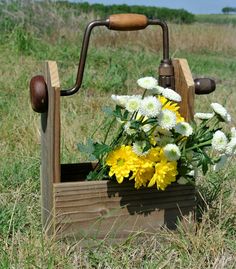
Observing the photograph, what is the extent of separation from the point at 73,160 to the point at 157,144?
997mm

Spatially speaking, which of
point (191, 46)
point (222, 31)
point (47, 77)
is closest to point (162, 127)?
point (47, 77)

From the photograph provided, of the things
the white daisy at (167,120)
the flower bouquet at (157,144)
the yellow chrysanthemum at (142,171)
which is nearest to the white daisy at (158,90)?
the flower bouquet at (157,144)

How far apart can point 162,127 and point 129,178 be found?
0.20 metres

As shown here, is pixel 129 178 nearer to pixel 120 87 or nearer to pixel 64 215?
pixel 64 215

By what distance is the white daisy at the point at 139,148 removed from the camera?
65.0 inches

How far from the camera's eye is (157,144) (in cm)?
172

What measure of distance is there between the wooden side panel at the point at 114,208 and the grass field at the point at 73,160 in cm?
4

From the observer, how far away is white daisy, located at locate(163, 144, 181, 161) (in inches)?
65.2

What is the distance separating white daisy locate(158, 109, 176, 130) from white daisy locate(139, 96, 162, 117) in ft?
0.09

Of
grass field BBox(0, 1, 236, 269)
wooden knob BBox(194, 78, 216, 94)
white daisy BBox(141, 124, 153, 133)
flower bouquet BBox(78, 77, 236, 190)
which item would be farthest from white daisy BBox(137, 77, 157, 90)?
grass field BBox(0, 1, 236, 269)

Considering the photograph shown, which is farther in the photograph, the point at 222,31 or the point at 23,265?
the point at 222,31

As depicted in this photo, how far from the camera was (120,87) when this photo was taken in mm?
4816

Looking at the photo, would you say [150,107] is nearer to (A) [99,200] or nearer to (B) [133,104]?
(B) [133,104]

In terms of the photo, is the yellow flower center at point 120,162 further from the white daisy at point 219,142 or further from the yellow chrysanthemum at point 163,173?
the white daisy at point 219,142
